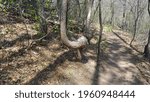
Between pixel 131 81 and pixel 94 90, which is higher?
pixel 94 90

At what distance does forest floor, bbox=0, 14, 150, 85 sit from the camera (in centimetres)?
1140

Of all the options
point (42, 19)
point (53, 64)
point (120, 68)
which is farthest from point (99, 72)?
point (42, 19)

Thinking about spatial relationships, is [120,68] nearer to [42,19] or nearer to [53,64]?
[53,64]

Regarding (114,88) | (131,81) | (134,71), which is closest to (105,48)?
(134,71)

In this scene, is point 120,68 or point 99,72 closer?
point 99,72

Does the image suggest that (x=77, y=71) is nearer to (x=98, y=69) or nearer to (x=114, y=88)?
(x=98, y=69)

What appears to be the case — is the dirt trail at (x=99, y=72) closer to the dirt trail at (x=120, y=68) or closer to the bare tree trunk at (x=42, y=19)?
the dirt trail at (x=120, y=68)

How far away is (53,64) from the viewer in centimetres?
1284

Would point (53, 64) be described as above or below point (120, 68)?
above

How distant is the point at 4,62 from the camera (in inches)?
458

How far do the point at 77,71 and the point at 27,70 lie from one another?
264 cm

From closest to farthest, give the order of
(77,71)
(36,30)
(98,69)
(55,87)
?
1. (55,87)
2. (77,71)
3. (98,69)
4. (36,30)

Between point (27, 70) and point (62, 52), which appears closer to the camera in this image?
point (27, 70)

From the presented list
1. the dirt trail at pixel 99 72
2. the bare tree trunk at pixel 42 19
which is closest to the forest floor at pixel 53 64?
the dirt trail at pixel 99 72
